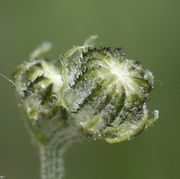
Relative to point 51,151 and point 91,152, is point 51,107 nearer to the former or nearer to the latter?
point 51,151

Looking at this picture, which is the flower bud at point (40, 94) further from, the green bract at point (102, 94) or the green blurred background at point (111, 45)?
the green blurred background at point (111, 45)

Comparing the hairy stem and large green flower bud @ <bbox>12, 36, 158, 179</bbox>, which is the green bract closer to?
large green flower bud @ <bbox>12, 36, 158, 179</bbox>

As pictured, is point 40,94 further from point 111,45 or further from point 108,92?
point 111,45

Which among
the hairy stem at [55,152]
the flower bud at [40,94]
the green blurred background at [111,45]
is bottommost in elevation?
the hairy stem at [55,152]

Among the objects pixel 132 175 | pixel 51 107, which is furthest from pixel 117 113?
pixel 132 175

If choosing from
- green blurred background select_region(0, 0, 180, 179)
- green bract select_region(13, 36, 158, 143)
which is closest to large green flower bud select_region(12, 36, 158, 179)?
green bract select_region(13, 36, 158, 143)

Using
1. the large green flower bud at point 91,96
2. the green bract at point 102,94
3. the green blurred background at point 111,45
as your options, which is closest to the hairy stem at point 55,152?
the large green flower bud at point 91,96
